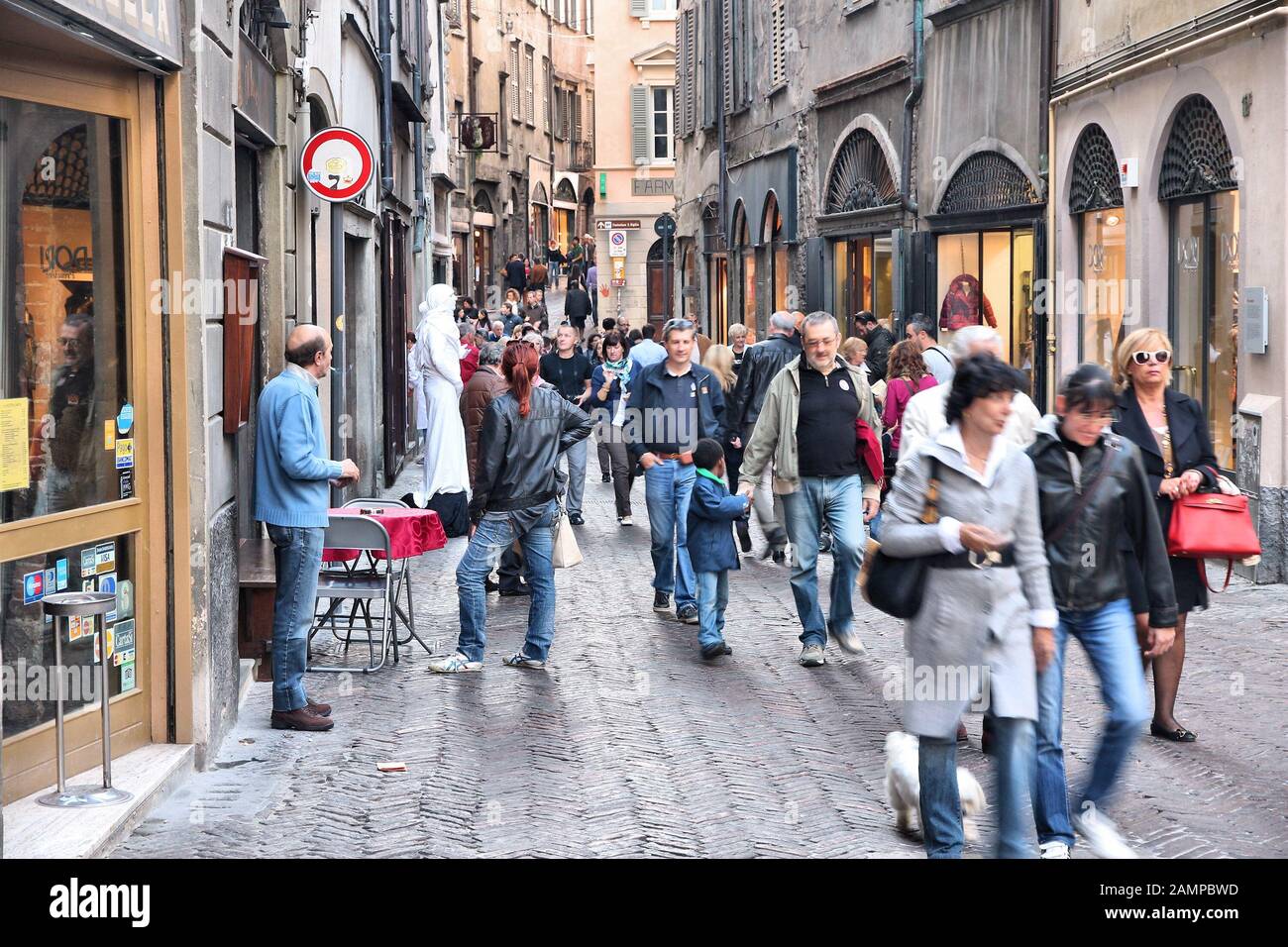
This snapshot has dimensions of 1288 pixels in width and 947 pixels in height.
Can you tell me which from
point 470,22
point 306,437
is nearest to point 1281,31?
point 306,437

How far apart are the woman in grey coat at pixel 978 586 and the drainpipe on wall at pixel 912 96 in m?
15.6

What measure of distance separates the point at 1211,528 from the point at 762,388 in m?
5.69

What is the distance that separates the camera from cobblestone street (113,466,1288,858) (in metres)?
6.36

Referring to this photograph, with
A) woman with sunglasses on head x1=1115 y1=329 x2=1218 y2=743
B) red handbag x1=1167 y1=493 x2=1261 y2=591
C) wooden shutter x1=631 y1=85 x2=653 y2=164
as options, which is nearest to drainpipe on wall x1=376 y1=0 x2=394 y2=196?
woman with sunglasses on head x1=1115 y1=329 x2=1218 y2=743

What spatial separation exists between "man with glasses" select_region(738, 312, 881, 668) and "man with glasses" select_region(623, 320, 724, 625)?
4.25ft

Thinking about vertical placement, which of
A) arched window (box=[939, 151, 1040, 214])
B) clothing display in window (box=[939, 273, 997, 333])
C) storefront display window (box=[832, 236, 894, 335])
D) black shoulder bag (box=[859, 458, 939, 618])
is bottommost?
black shoulder bag (box=[859, 458, 939, 618])

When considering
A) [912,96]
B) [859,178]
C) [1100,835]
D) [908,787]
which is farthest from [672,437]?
[859,178]

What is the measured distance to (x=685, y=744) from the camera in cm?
780

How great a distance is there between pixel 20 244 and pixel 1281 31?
864 cm

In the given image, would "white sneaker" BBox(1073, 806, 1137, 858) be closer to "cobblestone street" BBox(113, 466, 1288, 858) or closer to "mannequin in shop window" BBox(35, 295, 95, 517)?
"cobblestone street" BBox(113, 466, 1288, 858)

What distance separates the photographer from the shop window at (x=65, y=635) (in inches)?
251

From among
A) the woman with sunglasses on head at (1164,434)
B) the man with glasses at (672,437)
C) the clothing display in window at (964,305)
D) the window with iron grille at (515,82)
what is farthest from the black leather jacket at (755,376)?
the window with iron grille at (515,82)

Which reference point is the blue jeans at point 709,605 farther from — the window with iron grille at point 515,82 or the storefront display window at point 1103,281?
the window with iron grille at point 515,82

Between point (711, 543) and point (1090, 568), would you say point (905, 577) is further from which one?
point (711, 543)
